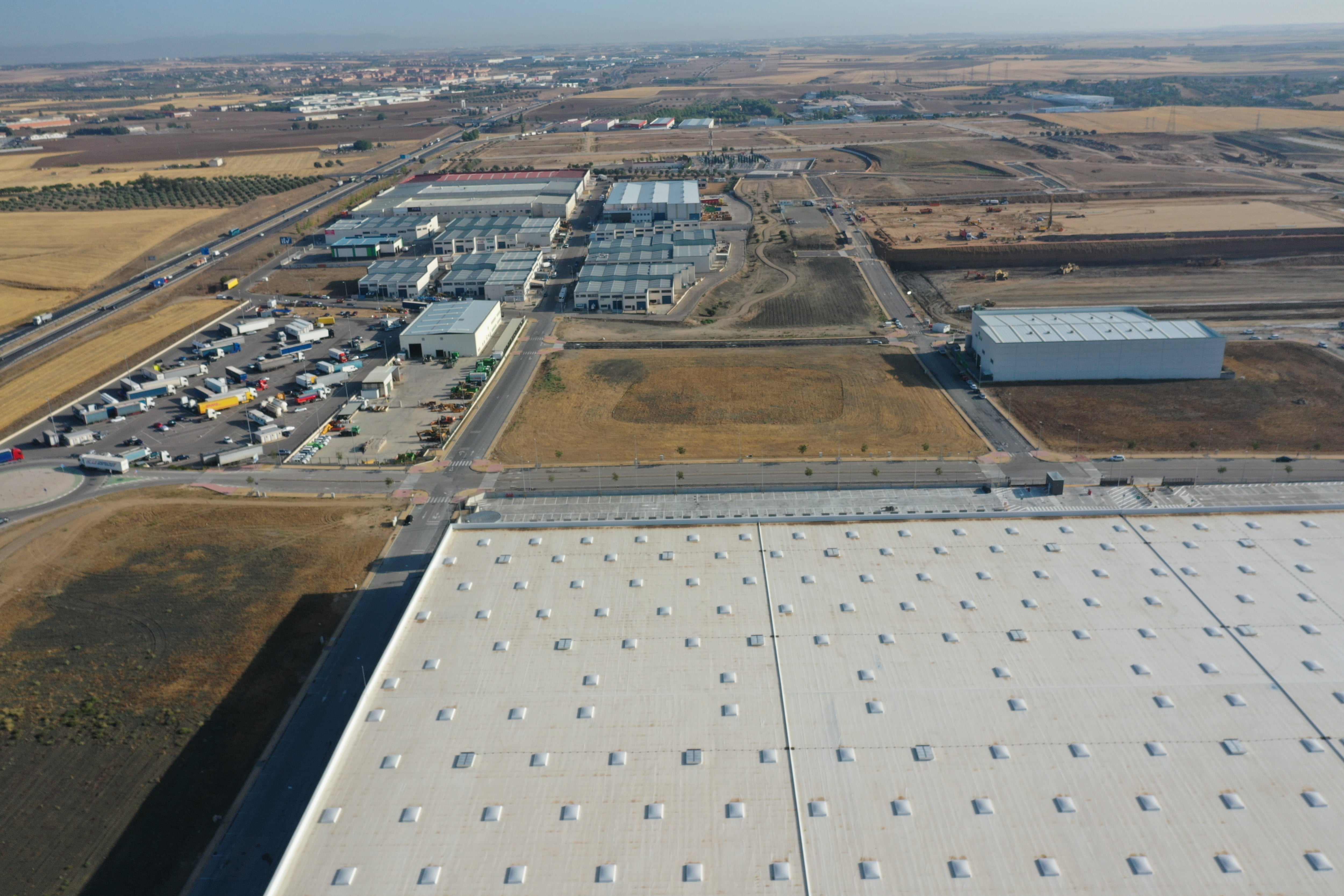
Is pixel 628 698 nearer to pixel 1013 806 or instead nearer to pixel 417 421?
pixel 1013 806

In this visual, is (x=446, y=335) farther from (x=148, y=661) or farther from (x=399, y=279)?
(x=148, y=661)

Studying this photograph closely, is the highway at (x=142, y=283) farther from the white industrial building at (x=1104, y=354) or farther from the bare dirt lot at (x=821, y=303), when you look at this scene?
the white industrial building at (x=1104, y=354)

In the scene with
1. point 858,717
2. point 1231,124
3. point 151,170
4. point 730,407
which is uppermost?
point 151,170

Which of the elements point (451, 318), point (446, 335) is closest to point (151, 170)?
point (451, 318)

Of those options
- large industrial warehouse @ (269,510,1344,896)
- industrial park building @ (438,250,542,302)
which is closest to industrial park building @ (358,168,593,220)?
industrial park building @ (438,250,542,302)

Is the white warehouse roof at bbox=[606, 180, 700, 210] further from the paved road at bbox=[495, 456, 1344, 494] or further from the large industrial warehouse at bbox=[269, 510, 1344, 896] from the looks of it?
the large industrial warehouse at bbox=[269, 510, 1344, 896]

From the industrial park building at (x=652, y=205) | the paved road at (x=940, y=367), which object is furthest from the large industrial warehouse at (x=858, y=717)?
the industrial park building at (x=652, y=205)
